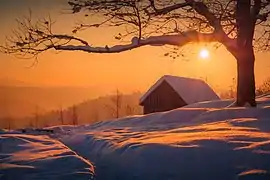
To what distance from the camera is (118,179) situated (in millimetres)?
6434

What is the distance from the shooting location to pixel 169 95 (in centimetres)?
3216

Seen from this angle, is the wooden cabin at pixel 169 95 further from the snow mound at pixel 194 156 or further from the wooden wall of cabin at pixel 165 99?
the snow mound at pixel 194 156


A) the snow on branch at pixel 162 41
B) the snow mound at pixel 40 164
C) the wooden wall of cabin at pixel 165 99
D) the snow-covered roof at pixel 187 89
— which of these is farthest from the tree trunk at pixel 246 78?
the wooden wall of cabin at pixel 165 99

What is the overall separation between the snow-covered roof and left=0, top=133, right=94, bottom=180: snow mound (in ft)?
75.4

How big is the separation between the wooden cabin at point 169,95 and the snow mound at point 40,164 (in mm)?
23034

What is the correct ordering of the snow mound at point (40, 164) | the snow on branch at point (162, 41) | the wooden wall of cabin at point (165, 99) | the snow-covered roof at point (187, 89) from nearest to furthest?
1. the snow mound at point (40, 164)
2. the snow on branch at point (162, 41)
3. the snow-covered roof at point (187, 89)
4. the wooden wall of cabin at point (165, 99)

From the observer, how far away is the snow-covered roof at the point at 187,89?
31.8 m

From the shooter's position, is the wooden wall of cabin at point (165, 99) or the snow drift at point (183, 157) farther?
the wooden wall of cabin at point (165, 99)

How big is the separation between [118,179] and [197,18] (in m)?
7.70

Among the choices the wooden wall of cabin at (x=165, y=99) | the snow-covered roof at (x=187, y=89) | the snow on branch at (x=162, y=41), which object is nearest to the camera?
the snow on branch at (x=162, y=41)

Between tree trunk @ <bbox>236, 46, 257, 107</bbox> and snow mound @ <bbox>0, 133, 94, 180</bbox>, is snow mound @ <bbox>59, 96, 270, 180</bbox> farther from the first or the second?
tree trunk @ <bbox>236, 46, 257, 107</bbox>

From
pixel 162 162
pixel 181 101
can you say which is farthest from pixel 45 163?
pixel 181 101

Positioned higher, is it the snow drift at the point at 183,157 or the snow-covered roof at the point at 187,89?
the snow-covered roof at the point at 187,89

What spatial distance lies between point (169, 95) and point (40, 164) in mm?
25372
